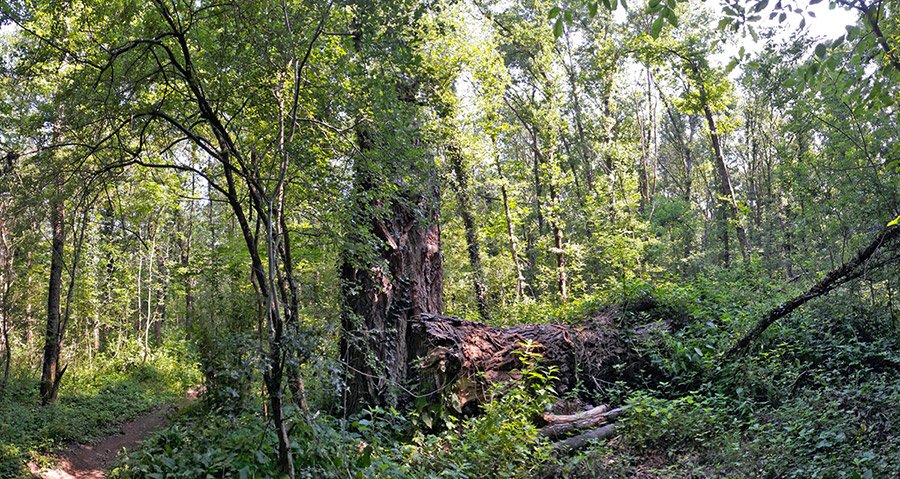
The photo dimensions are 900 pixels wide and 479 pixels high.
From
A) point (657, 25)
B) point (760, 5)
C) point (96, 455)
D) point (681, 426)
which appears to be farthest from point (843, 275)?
point (96, 455)

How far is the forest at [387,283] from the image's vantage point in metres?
4.27

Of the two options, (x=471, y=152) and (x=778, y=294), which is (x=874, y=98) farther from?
(x=471, y=152)

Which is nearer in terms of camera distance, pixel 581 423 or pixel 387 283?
pixel 581 423

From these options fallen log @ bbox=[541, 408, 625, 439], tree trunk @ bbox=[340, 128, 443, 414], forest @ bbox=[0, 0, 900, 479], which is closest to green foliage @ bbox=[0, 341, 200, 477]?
forest @ bbox=[0, 0, 900, 479]

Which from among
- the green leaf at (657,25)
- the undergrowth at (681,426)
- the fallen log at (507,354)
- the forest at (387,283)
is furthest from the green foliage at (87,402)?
the green leaf at (657,25)

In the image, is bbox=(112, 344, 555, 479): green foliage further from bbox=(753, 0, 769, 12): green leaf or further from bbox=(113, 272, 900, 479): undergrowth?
bbox=(753, 0, 769, 12): green leaf

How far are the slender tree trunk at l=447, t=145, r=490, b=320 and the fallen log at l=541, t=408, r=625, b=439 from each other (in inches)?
281

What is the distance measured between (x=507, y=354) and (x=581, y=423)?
1578 millimetres

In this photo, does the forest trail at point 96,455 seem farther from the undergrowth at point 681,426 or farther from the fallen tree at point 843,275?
the fallen tree at point 843,275

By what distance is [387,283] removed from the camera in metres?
8.05

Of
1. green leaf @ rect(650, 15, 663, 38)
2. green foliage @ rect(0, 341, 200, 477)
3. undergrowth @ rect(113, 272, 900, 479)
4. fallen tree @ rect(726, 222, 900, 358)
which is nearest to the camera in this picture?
green leaf @ rect(650, 15, 663, 38)

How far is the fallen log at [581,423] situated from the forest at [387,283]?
0.07m

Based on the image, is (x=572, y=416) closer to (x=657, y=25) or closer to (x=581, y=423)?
(x=581, y=423)

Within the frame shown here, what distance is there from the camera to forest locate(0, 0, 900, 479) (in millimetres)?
4270
